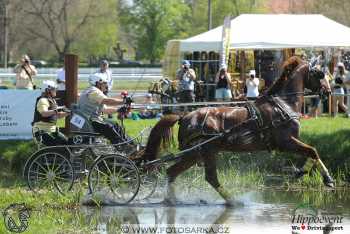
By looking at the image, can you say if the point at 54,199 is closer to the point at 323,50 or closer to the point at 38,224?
the point at 38,224

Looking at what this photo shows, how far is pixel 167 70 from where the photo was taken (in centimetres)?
3095

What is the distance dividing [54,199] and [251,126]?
122 inches

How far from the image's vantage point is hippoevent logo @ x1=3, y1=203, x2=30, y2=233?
10156 mm

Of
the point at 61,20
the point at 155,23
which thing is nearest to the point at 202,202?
the point at 61,20

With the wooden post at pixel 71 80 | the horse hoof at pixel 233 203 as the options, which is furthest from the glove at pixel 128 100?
the wooden post at pixel 71 80

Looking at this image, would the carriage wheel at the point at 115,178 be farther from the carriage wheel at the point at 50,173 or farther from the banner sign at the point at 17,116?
the banner sign at the point at 17,116

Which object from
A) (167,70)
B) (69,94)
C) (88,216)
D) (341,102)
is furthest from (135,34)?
(88,216)

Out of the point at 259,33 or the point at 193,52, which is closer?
the point at 259,33

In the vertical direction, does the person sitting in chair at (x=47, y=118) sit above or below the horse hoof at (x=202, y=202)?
above

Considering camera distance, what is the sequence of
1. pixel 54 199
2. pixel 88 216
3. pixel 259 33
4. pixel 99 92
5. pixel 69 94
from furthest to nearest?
pixel 259 33 < pixel 69 94 < pixel 99 92 < pixel 54 199 < pixel 88 216

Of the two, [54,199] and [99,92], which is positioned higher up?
[99,92]

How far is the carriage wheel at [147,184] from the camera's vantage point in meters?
13.6

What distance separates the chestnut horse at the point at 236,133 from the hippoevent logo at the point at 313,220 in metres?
1.36

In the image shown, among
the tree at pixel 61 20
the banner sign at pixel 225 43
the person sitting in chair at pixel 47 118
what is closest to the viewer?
the person sitting in chair at pixel 47 118
